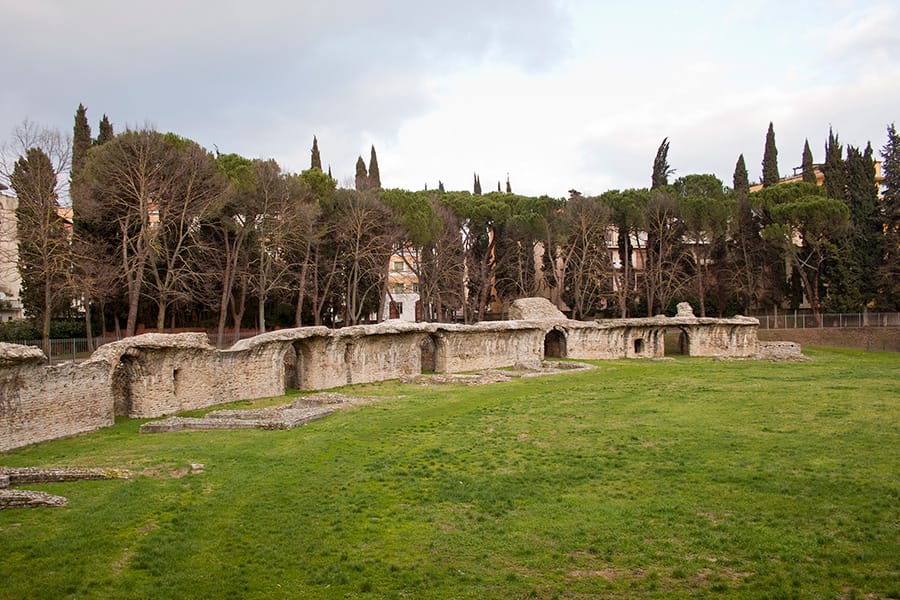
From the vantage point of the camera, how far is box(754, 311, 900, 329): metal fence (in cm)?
4250

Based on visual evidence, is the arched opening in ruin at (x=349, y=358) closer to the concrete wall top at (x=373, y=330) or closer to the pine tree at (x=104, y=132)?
the concrete wall top at (x=373, y=330)

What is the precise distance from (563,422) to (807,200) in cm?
3700

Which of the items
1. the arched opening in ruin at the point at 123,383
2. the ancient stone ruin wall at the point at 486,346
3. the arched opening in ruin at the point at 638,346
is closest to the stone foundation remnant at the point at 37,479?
the arched opening in ruin at the point at 123,383

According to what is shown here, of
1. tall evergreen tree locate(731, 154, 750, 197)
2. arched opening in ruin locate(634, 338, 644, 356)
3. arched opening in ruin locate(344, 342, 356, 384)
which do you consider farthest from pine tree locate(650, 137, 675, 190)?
arched opening in ruin locate(344, 342, 356, 384)

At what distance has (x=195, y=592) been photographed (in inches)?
268

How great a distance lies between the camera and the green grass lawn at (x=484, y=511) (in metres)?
6.99

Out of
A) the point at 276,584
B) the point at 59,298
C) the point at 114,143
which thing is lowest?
the point at 276,584

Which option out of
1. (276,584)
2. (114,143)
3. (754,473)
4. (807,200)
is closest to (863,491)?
(754,473)

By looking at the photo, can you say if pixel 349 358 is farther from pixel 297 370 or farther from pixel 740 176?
pixel 740 176

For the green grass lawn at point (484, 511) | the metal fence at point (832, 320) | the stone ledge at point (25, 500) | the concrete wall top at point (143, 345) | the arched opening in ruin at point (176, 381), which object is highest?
the concrete wall top at point (143, 345)

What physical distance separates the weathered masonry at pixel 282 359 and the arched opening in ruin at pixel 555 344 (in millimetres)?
63

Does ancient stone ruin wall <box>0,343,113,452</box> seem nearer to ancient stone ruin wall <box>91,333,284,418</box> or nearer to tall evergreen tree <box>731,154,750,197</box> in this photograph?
ancient stone ruin wall <box>91,333,284,418</box>

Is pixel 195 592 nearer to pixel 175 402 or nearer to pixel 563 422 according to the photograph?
pixel 563 422

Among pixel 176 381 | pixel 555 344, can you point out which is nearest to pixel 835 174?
pixel 555 344
